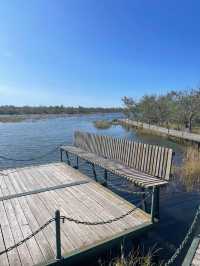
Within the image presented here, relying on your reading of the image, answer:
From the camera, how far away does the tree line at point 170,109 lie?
2241 cm

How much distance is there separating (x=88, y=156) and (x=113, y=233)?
13.2 feet

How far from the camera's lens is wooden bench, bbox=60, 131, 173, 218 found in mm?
5012

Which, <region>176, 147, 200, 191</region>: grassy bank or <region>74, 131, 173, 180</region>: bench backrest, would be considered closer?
<region>74, 131, 173, 180</region>: bench backrest

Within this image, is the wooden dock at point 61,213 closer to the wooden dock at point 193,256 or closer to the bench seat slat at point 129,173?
the bench seat slat at point 129,173

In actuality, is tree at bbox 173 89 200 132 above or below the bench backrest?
above

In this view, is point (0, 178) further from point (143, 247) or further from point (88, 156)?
point (143, 247)

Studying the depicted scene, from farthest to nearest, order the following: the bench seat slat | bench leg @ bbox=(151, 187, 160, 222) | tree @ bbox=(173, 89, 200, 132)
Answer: tree @ bbox=(173, 89, 200, 132) → the bench seat slat → bench leg @ bbox=(151, 187, 160, 222)

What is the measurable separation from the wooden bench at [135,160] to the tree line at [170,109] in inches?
648

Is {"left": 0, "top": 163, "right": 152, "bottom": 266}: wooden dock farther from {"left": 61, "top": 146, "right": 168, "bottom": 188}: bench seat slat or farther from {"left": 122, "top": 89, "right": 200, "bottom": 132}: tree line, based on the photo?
{"left": 122, "top": 89, "right": 200, "bottom": 132}: tree line

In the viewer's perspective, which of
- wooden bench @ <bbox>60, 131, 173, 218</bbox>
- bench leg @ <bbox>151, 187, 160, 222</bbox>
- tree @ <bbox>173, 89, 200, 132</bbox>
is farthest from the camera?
tree @ <bbox>173, 89, 200, 132</bbox>

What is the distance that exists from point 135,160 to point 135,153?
199 mm

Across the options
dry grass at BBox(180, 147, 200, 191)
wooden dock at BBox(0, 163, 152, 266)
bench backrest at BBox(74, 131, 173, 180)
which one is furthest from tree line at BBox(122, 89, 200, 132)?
wooden dock at BBox(0, 163, 152, 266)

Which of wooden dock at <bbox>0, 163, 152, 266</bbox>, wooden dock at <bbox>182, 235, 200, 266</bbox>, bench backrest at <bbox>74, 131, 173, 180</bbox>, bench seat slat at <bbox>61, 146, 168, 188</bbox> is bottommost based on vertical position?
wooden dock at <bbox>182, 235, 200, 266</bbox>

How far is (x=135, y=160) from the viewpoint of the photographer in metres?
6.24
